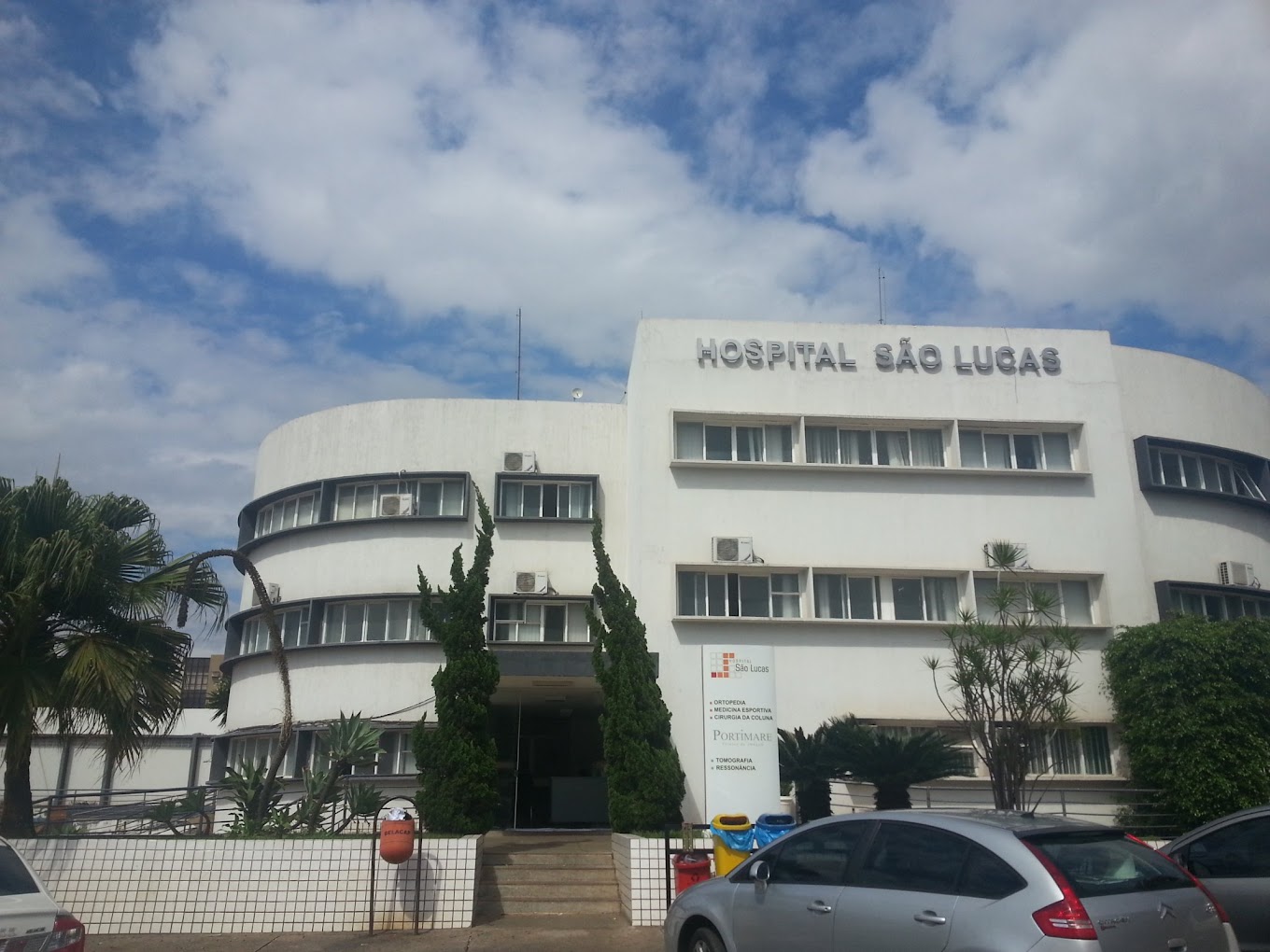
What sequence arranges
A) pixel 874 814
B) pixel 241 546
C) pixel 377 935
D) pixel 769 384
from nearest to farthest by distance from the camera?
pixel 874 814
pixel 377 935
pixel 769 384
pixel 241 546

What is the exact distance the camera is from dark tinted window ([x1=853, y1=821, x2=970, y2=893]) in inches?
251

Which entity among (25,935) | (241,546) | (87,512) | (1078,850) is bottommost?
(25,935)

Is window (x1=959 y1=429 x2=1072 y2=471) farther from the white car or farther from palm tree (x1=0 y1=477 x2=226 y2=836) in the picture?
the white car

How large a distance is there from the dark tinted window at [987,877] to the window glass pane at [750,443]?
42.4ft

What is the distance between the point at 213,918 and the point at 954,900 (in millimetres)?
8960

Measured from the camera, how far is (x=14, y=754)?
40.2 ft

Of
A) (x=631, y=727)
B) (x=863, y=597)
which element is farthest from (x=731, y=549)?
(x=631, y=727)

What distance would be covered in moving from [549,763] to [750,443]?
777 centimetres

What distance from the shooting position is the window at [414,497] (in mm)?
20375

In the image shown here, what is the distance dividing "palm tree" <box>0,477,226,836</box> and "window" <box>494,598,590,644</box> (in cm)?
696

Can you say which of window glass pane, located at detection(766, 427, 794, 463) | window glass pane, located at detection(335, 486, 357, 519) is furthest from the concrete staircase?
window glass pane, located at detection(335, 486, 357, 519)

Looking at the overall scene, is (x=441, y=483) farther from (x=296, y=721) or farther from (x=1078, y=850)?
(x=1078, y=850)

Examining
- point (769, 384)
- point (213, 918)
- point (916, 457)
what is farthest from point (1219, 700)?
point (213, 918)

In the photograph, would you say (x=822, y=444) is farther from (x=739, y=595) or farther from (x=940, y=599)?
(x=940, y=599)
